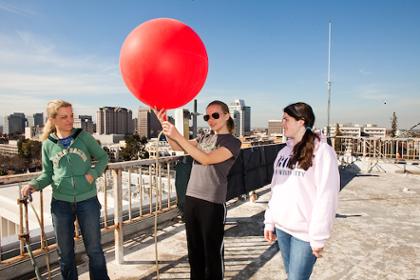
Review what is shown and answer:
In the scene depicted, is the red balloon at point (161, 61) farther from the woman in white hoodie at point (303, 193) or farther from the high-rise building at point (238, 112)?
the woman in white hoodie at point (303, 193)

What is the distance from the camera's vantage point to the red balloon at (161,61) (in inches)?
82.0

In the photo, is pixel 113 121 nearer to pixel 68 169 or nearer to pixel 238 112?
pixel 238 112

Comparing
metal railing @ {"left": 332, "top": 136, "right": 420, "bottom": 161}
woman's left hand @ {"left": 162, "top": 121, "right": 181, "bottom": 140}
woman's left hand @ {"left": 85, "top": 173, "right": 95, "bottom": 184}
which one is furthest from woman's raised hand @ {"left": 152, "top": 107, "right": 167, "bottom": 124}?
metal railing @ {"left": 332, "top": 136, "right": 420, "bottom": 161}

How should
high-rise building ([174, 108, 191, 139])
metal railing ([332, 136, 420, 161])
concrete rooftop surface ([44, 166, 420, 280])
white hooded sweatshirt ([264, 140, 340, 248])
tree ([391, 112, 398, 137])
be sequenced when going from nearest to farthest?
white hooded sweatshirt ([264, 140, 340, 248]) → concrete rooftop surface ([44, 166, 420, 280]) → high-rise building ([174, 108, 191, 139]) → metal railing ([332, 136, 420, 161]) → tree ([391, 112, 398, 137])

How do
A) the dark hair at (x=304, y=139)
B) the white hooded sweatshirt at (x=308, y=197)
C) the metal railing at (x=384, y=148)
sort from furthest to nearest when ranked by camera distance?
the metal railing at (x=384, y=148) < the dark hair at (x=304, y=139) < the white hooded sweatshirt at (x=308, y=197)

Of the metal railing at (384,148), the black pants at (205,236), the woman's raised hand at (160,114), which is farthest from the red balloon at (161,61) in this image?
the metal railing at (384,148)

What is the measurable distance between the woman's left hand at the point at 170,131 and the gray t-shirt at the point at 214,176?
0.52 m

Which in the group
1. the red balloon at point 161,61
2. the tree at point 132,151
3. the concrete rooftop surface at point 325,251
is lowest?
the tree at point 132,151

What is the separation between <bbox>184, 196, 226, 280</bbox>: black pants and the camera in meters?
2.42

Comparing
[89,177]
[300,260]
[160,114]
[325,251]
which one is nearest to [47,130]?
[89,177]

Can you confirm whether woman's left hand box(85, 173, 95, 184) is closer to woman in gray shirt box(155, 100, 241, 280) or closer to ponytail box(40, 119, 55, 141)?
ponytail box(40, 119, 55, 141)

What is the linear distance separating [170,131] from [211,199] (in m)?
0.73

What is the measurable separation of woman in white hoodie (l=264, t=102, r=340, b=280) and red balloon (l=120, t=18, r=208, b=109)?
2.70 feet

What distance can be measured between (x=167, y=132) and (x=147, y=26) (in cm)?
85
